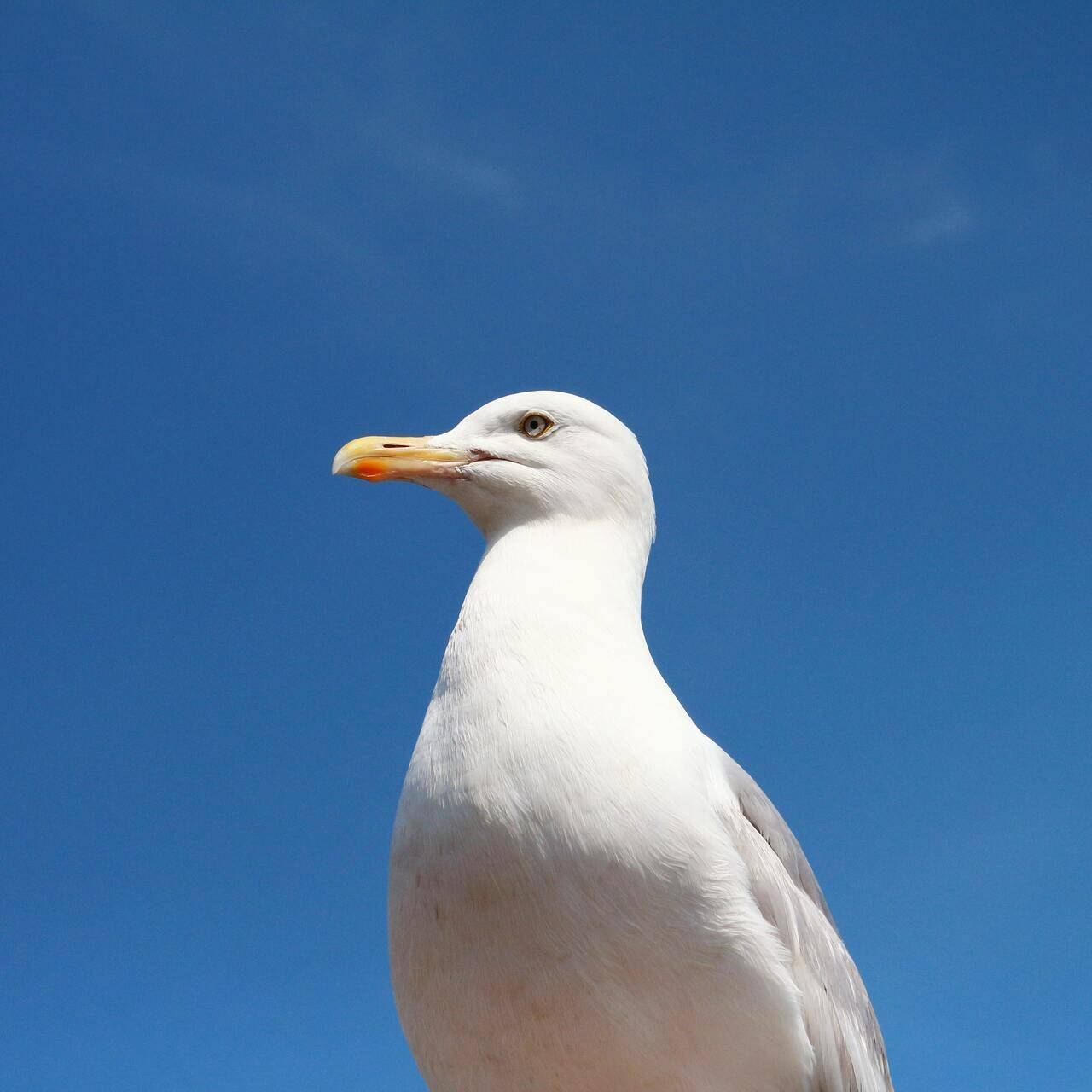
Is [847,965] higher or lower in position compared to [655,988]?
higher

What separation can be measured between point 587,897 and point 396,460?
2.12 meters

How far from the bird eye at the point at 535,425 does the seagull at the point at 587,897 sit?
922mm

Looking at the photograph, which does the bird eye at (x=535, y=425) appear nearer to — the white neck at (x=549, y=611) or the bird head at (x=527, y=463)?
the bird head at (x=527, y=463)

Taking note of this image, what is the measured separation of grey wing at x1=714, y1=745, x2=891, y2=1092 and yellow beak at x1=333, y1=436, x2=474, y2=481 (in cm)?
160

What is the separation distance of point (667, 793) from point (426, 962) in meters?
0.91

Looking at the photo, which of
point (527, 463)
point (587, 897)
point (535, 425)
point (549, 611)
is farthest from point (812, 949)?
point (535, 425)

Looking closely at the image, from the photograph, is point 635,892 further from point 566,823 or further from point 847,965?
point 847,965

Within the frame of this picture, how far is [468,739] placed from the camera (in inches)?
140

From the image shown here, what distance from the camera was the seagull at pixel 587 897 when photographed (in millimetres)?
3299

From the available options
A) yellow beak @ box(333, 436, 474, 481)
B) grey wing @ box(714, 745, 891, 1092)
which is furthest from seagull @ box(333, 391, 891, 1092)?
yellow beak @ box(333, 436, 474, 481)

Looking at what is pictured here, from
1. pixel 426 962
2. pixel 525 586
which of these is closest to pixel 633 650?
pixel 525 586

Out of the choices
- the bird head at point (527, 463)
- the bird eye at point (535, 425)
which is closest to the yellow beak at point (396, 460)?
the bird head at point (527, 463)

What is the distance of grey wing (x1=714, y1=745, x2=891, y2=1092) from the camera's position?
366cm

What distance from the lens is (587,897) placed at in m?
3.29
